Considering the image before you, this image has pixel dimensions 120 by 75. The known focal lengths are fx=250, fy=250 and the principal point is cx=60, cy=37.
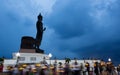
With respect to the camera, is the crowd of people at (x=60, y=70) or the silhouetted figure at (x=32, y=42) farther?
the silhouetted figure at (x=32, y=42)

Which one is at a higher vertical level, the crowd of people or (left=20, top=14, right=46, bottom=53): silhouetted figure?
(left=20, top=14, right=46, bottom=53): silhouetted figure

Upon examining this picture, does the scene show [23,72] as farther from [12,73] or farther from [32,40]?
[32,40]

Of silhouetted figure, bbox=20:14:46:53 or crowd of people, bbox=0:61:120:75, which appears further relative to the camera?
silhouetted figure, bbox=20:14:46:53

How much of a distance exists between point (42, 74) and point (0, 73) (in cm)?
648

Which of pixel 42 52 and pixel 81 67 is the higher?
pixel 42 52

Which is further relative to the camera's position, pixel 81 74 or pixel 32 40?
pixel 32 40

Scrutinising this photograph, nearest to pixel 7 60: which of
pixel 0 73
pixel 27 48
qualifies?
pixel 27 48

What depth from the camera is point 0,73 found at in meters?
24.1

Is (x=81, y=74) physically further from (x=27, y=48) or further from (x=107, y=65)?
(x=27, y=48)

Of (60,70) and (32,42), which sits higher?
(32,42)

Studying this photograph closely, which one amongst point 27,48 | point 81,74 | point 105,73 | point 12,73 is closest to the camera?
point 12,73

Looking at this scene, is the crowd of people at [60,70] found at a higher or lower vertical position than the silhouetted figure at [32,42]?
lower

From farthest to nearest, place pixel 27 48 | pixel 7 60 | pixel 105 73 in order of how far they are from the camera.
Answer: pixel 27 48 → pixel 7 60 → pixel 105 73

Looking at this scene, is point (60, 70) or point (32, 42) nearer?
point (60, 70)
